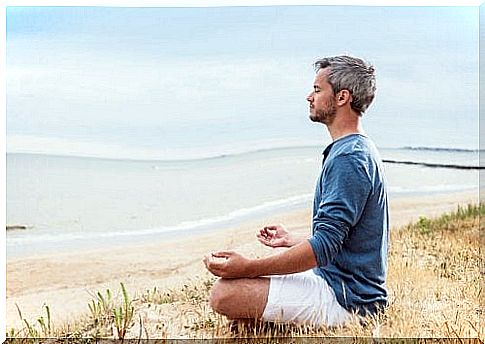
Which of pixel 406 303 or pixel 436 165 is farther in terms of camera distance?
pixel 436 165

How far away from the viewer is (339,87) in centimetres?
574

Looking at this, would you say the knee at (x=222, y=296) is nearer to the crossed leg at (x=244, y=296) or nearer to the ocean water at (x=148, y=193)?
the crossed leg at (x=244, y=296)

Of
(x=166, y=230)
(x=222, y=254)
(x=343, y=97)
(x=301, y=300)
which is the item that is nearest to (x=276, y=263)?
(x=301, y=300)

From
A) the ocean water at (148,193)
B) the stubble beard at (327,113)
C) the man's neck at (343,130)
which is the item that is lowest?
the ocean water at (148,193)

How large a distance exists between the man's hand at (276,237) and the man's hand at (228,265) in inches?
8.4

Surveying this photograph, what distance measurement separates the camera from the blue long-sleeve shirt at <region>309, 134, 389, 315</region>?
218 inches

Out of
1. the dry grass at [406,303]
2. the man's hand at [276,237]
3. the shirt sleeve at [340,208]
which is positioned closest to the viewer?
the shirt sleeve at [340,208]

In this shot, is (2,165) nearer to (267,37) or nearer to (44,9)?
(44,9)

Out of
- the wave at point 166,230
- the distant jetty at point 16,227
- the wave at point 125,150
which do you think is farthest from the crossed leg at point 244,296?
the distant jetty at point 16,227

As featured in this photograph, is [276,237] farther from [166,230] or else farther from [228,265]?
[166,230]

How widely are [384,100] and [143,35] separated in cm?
126

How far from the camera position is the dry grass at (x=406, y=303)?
5.72m

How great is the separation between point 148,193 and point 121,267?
1.31ft

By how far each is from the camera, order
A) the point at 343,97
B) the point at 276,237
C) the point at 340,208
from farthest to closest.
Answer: the point at 276,237 < the point at 343,97 < the point at 340,208
